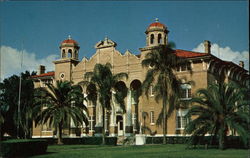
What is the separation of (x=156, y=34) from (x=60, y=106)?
50.6 ft

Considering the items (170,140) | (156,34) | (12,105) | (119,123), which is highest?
(156,34)

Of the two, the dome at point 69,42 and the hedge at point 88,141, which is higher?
the dome at point 69,42

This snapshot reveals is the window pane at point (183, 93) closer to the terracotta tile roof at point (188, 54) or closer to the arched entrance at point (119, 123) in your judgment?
the terracotta tile roof at point (188, 54)

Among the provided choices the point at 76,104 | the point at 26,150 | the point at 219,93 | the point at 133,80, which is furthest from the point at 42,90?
the point at 219,93

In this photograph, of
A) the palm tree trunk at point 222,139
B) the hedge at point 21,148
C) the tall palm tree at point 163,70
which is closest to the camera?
the hedge at point 21,148

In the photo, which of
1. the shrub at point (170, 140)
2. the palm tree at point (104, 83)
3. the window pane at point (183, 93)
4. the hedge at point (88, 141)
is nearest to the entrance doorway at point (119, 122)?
the hedge at point (88, 141)

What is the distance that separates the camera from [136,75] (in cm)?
4816

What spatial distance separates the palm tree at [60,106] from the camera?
4347 cm

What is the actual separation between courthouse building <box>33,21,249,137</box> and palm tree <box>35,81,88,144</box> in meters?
4.47

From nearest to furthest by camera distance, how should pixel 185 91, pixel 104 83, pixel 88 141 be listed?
pixel 104 83, pixel 185 91, pixel 88 141

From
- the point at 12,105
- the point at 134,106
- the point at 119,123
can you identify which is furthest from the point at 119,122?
the point at 12,105

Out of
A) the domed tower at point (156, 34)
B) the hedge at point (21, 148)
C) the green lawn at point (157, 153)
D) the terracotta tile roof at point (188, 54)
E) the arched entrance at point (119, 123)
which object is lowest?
the green lawn at point (157, 153)

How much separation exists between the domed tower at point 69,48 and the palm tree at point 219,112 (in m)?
30.2

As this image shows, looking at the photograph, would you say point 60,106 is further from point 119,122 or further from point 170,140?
point 170,140
